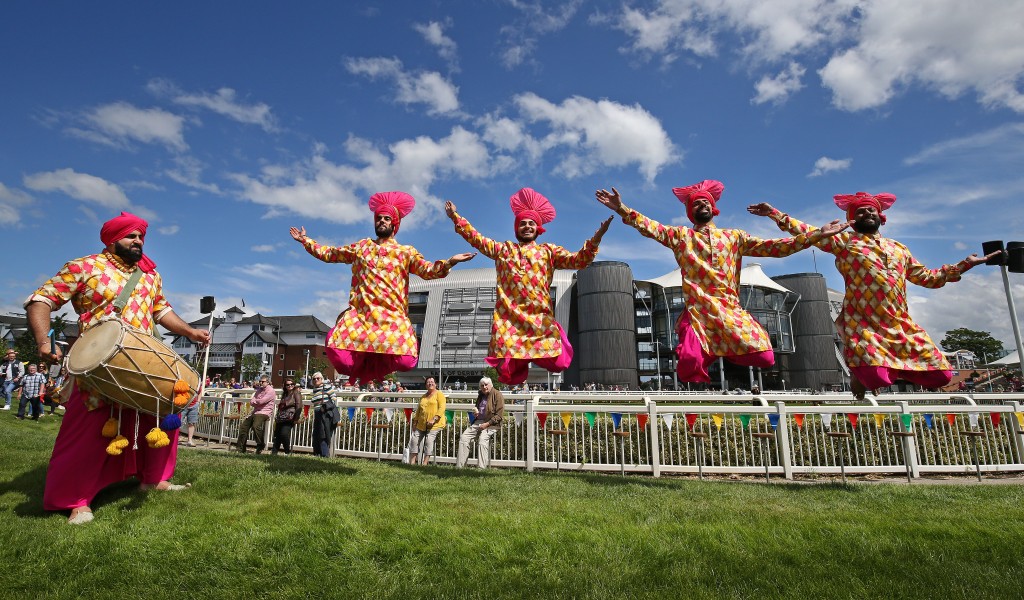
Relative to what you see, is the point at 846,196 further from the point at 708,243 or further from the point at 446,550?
the point at 446,550

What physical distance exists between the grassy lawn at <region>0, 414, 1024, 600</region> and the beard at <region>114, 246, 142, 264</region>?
6.25ft

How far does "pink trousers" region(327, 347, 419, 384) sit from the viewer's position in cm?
588

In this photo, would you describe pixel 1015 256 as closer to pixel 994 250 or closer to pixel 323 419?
→ pixel 994 250

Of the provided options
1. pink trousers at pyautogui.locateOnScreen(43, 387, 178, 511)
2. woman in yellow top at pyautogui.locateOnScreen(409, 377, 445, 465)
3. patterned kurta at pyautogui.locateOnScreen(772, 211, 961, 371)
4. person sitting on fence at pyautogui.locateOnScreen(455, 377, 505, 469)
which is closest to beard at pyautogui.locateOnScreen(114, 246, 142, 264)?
pink trousers at pyautogui.locateOnScreen(43, 387, 178, 511)

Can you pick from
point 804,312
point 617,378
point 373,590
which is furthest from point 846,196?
point 804,312

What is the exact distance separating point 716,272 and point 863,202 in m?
1.86

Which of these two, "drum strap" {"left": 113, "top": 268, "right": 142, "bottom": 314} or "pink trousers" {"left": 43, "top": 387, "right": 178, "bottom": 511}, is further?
"drum strap" {"left": 113, "top": 268, "right": 142, "bottom": 314}

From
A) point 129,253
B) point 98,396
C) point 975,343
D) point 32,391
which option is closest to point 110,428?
point 98,396

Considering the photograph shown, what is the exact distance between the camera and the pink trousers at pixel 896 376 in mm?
5508

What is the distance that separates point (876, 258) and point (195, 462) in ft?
24.7

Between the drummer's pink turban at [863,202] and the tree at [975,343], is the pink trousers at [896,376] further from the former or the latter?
the tree at [975,343]

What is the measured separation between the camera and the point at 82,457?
4.16m

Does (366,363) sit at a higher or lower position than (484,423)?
higher

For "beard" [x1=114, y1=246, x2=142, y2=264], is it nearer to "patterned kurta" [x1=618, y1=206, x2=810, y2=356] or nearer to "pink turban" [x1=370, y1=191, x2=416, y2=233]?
"pink turban" [x1=370, y1=191, x2=416, y2=233]
